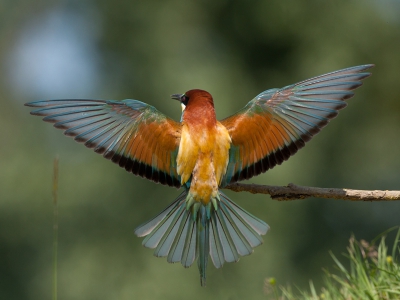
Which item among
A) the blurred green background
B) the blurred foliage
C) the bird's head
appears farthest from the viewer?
the blurred green background

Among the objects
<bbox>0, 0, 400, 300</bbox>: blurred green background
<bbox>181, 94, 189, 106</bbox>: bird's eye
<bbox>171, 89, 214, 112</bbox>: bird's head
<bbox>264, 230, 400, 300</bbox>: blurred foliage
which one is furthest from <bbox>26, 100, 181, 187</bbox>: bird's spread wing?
<bbox>0, 0, 400, 300</bbox>: blurred green background

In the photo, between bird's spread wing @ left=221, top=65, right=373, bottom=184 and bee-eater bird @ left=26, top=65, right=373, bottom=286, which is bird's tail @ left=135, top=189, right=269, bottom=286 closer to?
bee-eater bird @ left=26, top=65, right=373, bottom=286

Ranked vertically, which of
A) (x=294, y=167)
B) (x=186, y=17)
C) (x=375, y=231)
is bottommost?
(x=375, y=231)

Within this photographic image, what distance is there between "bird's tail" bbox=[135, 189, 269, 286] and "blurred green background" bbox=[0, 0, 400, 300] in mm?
5245

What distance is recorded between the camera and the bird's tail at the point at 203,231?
7.95 ft

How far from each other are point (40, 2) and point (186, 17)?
333 cm

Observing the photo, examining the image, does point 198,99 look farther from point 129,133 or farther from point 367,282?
point 367,282

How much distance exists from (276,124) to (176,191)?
5.95 m

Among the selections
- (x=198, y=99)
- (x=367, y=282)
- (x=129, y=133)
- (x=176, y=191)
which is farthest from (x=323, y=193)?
(x=176, y=191)

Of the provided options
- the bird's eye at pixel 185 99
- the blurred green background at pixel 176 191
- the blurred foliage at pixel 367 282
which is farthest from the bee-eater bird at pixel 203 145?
the blurred green background at pixel 176 191

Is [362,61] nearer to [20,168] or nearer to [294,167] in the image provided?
[294,167]

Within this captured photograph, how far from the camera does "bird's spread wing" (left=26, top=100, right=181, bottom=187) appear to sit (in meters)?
2.45

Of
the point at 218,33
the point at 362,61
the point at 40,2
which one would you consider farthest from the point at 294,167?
the point at 40,2

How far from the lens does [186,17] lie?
969 centimetres
